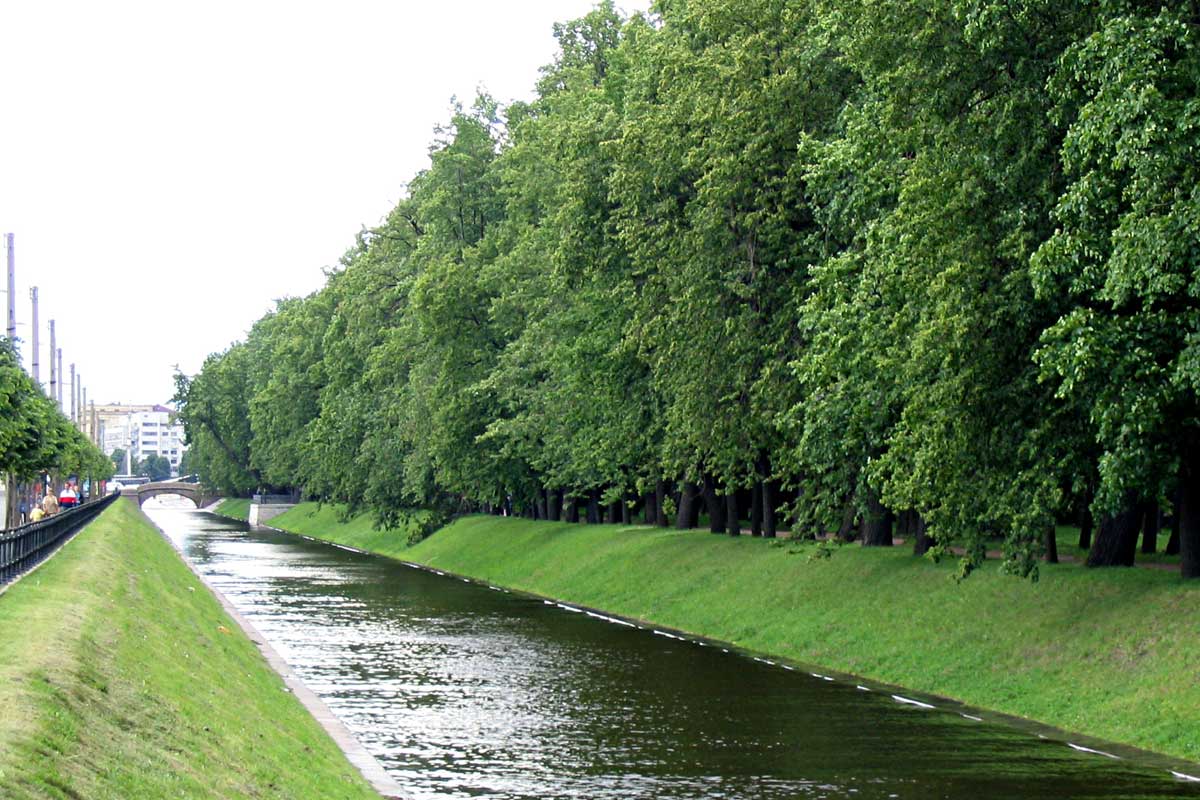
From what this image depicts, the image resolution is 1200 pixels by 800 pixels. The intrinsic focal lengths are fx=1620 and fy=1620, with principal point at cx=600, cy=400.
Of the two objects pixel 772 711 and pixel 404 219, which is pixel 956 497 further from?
pixel 404 219

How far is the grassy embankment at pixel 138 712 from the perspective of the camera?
12.3 m

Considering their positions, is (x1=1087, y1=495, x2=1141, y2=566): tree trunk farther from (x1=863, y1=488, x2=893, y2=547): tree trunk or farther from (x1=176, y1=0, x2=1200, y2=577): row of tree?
(x1=863, y1=488, x2=893, y2=547): tree trunk

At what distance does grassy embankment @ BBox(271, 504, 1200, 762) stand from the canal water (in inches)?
38.4


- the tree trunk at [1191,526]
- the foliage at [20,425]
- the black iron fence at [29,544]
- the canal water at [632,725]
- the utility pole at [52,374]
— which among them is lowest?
the canal water at [632,725]

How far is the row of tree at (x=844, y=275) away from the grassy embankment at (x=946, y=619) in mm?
1195

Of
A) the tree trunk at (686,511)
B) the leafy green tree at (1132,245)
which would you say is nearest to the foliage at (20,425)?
the tree trunk at (686,511)

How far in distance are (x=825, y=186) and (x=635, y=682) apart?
10810mm

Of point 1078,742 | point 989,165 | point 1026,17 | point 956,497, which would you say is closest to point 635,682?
point 956,497

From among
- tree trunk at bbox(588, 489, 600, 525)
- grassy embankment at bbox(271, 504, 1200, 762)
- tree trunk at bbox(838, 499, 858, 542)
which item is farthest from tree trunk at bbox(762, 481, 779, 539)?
tree trunk at bbox(588, 489, 600, 525)

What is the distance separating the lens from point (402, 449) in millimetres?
73562

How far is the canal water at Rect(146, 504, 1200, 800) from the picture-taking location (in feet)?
60.2

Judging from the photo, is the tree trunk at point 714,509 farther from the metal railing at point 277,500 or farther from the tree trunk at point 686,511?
the metal railing at point 277,500

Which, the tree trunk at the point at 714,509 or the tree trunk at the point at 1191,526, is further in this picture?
the tree trunk at the point at 714,509

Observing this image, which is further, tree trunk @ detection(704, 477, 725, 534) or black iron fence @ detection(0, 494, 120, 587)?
tree trunk @ detection(704, 477, 725, 534)
